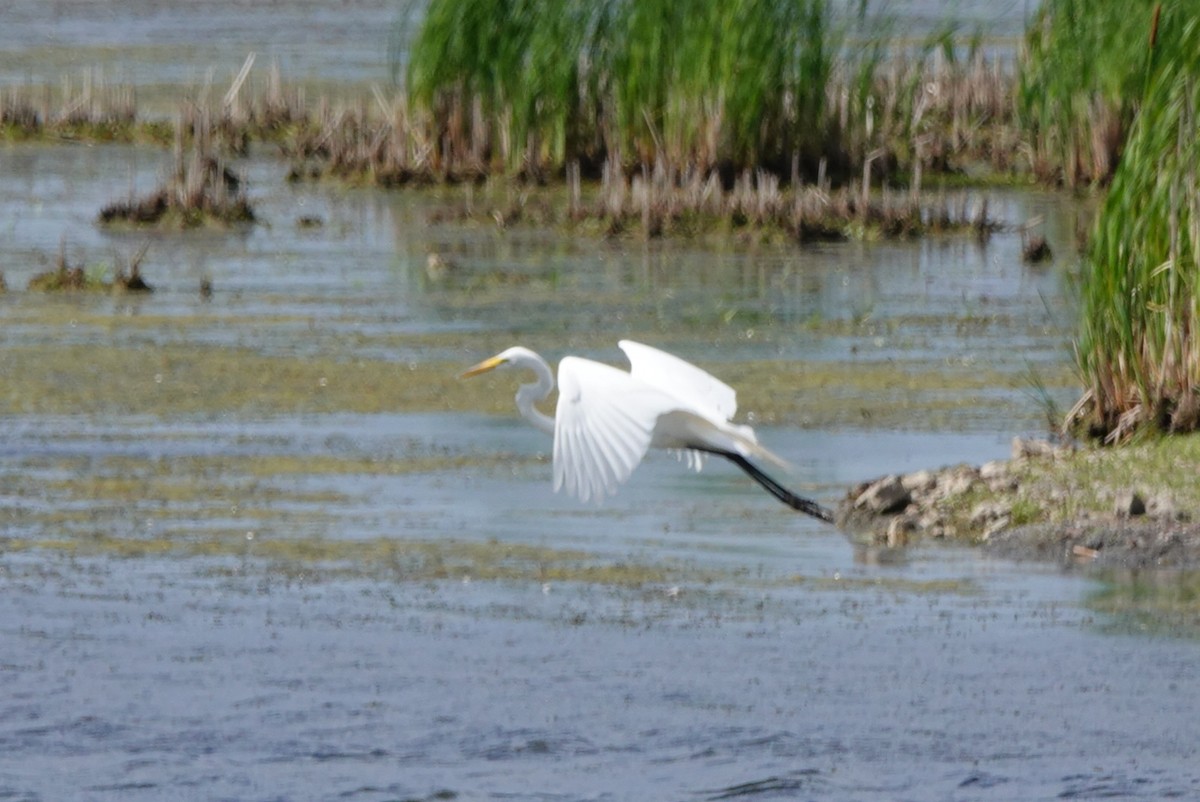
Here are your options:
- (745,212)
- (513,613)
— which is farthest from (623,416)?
(745,212)

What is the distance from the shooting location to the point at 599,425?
25.5 ft

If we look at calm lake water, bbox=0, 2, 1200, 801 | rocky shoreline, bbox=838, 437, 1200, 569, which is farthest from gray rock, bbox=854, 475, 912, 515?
calm lake water, bbox=0, 2, 1200, 801

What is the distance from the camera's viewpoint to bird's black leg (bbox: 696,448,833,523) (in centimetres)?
886

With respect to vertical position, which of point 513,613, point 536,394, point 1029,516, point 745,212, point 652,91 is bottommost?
point 513,613

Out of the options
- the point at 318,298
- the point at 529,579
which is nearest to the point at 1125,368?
the point at 529,579

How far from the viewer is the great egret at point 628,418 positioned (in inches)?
298

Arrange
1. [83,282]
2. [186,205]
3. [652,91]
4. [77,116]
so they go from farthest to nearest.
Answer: [77,116] → [652,91] → [186,205] → [83,282]

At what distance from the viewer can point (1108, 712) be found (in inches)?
260

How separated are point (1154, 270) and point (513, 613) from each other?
3.21 m

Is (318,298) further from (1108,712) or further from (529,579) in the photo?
(1108,712)

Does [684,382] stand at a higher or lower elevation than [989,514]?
higher

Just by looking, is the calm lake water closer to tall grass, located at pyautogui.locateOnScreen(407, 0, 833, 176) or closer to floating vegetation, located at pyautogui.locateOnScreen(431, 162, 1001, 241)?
floating vegetation, located at pyautogui.locateOnScreen(431, 162, 1001, 241)

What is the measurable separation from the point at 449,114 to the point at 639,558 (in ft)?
39.5

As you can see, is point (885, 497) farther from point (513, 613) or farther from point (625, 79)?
point (625, 79)
